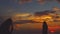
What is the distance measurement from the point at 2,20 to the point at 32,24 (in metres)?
0.45

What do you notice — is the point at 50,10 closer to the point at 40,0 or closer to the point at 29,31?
the point at 40,0

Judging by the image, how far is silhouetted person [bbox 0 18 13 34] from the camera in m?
2.25

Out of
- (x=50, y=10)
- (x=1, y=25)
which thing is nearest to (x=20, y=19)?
(x=1, y=25)

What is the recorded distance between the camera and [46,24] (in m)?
2.21

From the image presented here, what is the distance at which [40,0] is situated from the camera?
215cm

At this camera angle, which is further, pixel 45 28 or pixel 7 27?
pixel 7 27

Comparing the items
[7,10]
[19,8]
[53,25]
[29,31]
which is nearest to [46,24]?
[53,25]

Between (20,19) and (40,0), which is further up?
(40,0)

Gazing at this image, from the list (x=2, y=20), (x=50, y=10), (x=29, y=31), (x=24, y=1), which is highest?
(x=24, y=1)

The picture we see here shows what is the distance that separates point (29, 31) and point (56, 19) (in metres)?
0.44

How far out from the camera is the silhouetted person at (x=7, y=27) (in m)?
2.25

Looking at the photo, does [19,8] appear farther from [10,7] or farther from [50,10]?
[50,10]

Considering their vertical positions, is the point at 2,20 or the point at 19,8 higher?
the point at 19,8

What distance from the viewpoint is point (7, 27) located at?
2324 mm
